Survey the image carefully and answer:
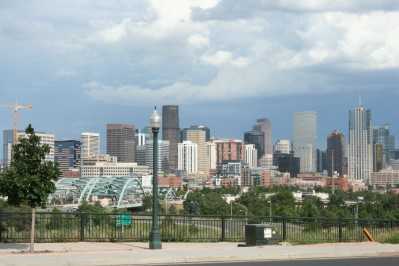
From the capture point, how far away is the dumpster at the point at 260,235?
25297mm

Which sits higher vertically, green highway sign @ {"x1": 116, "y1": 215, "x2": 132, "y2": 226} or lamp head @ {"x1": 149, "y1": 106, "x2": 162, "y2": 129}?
lamp head @ {"x1": 149, "y1": 106, "x2": 162, "y2": 129}

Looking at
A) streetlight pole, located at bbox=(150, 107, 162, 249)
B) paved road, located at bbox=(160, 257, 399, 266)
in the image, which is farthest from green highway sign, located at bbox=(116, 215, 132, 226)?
paved road, located at bbox=(160, 257, 399, 266)

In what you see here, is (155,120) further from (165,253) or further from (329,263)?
(329,263)

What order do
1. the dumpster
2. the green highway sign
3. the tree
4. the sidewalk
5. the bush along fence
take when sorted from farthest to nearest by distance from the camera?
the green highway sign, the dumpster, the bush along fence, the tree, the sidewalk

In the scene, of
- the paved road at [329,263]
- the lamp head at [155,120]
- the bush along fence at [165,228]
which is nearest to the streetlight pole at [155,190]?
the lamp head at [155,120]

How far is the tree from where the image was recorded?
2145 cm

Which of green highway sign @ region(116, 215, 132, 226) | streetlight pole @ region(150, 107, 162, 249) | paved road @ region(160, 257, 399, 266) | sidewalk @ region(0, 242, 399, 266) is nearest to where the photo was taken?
sidewalk @ region(0, 242, 399, 266)

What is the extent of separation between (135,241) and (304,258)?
6640mm

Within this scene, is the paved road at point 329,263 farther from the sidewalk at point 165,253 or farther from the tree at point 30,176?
the tree at point 30,176

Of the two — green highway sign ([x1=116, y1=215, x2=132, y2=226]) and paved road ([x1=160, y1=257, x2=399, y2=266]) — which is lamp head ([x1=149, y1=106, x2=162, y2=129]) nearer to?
green highway sign ([x1=116, y1=215, x2=132, y2=226])

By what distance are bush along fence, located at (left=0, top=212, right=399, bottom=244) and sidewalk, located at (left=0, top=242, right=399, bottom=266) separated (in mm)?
794

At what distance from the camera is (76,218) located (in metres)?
25.0

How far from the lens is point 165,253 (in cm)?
2198

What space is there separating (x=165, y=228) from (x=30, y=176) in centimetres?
717
